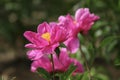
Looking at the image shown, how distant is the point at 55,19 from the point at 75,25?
7.54 ft

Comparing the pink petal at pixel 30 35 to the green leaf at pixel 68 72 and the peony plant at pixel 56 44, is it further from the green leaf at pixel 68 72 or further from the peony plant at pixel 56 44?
the green leaf at pixel 68 72

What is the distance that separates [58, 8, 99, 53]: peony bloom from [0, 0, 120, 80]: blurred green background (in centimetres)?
9

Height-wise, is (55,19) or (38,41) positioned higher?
(55,19)

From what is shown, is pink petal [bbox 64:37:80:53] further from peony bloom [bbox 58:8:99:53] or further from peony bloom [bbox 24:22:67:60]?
peony bloom [bbox 24:22:67:60]

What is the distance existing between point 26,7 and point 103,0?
3.92 ft

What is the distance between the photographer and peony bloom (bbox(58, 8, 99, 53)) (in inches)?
51.7

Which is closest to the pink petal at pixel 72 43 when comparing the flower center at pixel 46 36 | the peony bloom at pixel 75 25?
the peony bloom at pixel 75 25

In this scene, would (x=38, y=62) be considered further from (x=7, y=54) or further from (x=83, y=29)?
(x=7, y=54)

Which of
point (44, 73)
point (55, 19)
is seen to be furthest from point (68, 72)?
point (55, 19)

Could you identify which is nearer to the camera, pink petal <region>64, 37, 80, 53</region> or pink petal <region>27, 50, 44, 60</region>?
pink petal <region>27, 50, 44, 60</region>

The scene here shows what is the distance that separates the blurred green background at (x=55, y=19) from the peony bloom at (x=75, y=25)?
0.09 m

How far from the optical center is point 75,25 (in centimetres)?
134

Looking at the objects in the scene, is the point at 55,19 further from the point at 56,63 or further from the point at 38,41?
the point at 38,41

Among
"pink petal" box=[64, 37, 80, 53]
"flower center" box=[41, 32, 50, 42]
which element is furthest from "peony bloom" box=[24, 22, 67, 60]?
"pink petal" box=[64, 37, 80, 53]
